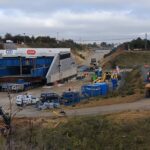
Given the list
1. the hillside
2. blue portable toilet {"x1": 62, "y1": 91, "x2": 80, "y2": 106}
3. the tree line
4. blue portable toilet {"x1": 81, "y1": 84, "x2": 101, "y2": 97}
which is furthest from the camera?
the tree line

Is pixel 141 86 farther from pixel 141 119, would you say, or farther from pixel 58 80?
Result: pixel 58 80

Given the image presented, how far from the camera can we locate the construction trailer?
2228 inches

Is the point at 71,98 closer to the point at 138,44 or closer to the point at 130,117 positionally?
the point at 130,117

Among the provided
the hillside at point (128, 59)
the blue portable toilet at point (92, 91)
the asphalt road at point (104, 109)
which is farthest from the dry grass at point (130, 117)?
the hillside at point (128, 59)

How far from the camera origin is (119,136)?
17.9 meters

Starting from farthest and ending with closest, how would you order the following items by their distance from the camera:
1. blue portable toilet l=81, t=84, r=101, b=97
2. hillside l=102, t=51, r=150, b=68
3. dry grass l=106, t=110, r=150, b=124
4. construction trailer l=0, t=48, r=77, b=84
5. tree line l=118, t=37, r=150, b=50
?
1. tree line l=118, t=37, r=150, b=50
2. hillside l=102, t=51, r=150, b=68
3. construction trailer l=0, t=48, r=77, b=84
4. blue portable toilet l=81, t=84, r=101, b=97
5. dry grass l=106, t=110, r=150, b=124

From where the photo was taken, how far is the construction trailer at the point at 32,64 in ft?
186

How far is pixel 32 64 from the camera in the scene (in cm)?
5875

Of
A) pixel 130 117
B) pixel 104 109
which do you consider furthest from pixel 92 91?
pixel 130 117

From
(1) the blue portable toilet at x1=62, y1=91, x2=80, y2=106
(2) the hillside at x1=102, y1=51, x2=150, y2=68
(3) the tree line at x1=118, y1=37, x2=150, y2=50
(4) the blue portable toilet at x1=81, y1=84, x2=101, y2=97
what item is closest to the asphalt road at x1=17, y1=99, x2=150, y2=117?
(1) the blue portable toilet at x1=62, y1=91, x2=80, y2=106

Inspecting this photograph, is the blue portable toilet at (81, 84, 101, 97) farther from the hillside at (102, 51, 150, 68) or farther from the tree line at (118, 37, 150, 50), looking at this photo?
the tree line at (118, 37, 150, 50)

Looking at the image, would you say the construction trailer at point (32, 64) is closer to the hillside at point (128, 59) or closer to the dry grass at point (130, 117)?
the hillside at point (128, 59)

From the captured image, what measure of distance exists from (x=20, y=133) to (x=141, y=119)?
8910 mm

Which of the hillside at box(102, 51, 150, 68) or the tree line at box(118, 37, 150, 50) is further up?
the tree line at box(118, 37, 150, 50)
